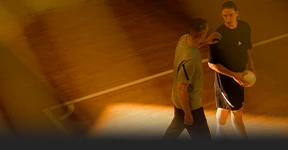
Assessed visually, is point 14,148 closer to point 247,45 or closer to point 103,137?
point 103,137

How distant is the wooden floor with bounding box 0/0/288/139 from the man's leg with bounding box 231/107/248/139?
45 centimetres

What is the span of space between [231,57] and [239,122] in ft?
2.82

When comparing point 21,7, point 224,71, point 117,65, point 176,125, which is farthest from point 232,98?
point 21,7

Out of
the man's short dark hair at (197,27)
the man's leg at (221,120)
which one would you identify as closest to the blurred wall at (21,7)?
the man's leg at (221,120)

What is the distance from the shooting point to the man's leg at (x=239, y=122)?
5.54 meters

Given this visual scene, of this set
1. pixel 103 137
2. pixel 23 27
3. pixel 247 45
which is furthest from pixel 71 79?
pixel 247 45

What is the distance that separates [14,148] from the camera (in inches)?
241

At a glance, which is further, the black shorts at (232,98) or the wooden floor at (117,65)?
the wooden floor at (117,65)

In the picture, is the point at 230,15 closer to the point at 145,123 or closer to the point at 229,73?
the point at 229,73

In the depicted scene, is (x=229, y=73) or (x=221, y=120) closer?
(x=229, y=73)

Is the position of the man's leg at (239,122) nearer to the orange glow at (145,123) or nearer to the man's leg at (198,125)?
the orange glow at (145,123)

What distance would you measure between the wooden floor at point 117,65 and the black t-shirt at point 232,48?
4.20 feet

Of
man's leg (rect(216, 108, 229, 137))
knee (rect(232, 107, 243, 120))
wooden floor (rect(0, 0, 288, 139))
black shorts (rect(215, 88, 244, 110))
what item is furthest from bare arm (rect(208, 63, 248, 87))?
wooden floor (rect(0, 0, 288, 139))

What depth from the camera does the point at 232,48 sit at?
16.9ft
